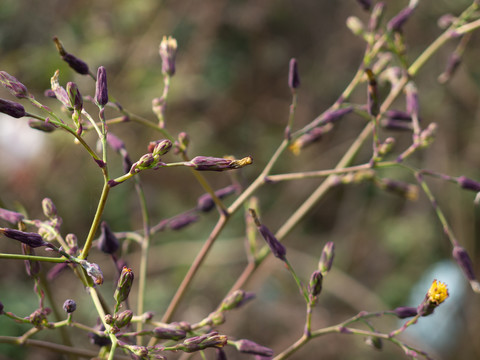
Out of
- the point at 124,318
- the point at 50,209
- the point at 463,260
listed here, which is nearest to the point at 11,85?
the point at 50,209

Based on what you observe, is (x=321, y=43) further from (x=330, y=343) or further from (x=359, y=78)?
(x=359, y=78)

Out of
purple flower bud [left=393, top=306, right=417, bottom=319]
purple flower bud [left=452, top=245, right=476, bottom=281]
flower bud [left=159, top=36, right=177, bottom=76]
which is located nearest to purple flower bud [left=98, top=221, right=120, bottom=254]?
flower bud [left=159, top=36, right=177, bottom=76]

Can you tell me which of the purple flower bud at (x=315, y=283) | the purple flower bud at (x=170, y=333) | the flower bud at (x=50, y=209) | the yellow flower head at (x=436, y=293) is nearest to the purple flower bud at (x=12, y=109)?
the flower bud at (x=50, y=209)

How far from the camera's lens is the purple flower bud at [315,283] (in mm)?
765

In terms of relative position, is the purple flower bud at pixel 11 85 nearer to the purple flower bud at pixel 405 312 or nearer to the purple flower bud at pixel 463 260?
the purple flower bud at pixel 405 312

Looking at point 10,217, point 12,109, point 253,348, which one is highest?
point 12,109

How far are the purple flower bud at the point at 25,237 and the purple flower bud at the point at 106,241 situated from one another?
209 millimetres

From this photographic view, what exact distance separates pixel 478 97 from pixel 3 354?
2613 mm

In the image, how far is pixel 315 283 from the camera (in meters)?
0.77

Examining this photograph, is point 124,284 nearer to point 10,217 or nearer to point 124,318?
point 124,318

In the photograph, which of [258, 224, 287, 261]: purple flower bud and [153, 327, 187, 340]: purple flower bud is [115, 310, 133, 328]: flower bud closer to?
[153, 327, 187, 340]: purple flower bud

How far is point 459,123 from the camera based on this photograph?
10.0 feet

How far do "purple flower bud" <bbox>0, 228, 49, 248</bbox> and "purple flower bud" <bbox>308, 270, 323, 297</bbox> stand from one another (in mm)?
359

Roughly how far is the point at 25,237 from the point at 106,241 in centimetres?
22
